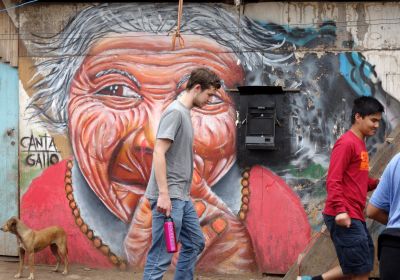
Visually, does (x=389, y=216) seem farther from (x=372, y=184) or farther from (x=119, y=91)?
(x=119, y=91)

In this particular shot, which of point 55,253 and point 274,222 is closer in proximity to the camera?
point 274,222

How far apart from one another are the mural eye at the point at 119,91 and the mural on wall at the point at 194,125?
0.5 inches

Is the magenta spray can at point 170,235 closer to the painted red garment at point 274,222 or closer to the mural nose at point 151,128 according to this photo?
the painted red garment at point 274,222

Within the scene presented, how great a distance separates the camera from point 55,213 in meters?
8.09

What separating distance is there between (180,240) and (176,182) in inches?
18.8

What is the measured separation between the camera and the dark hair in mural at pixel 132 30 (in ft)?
24.7

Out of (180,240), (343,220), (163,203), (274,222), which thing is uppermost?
(163,203)

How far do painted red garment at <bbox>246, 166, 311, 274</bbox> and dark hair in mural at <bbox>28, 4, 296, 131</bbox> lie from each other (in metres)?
1.15

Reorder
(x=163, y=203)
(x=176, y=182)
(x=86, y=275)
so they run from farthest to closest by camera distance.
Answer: (x=86, y=275)
(x=176, y=182)
(x=163, y=203)

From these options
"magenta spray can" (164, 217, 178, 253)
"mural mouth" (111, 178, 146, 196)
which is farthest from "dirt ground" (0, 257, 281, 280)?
"magenta spray can" (164, 217, 178, 253)

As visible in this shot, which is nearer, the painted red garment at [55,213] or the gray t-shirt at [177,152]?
the gray t-shirt at [177,152]

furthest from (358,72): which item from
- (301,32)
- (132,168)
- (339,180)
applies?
(132,168)

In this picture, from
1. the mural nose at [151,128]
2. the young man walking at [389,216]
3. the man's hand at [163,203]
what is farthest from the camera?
the mural nose at [151,128]

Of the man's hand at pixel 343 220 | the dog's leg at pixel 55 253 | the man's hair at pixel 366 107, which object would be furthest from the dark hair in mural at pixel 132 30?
the man's hand at pixel 343 220
